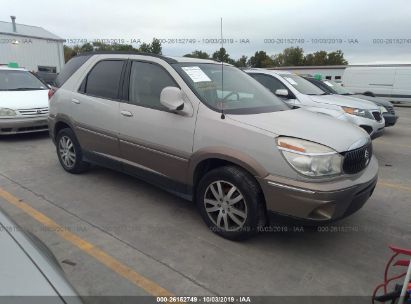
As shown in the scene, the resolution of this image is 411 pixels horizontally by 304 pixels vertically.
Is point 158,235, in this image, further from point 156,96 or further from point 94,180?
point 94,180

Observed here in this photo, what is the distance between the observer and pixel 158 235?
11.7ft

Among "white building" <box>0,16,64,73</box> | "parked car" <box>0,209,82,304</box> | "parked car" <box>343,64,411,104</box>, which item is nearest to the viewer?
"parked car" <box>0,209,82,304</box>

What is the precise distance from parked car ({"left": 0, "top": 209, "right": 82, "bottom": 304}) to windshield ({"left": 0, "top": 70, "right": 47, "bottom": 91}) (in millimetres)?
7545

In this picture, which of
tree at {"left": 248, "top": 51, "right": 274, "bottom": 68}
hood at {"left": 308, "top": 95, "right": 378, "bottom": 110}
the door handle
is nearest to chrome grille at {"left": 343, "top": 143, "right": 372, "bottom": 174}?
the door handle

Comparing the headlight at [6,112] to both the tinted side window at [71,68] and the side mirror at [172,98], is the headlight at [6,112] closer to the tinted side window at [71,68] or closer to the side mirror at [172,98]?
the tinted side window at [71,68]

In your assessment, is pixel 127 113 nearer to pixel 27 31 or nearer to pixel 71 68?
pixel 71 68

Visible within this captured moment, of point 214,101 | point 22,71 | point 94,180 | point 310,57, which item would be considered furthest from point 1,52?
point 310,57

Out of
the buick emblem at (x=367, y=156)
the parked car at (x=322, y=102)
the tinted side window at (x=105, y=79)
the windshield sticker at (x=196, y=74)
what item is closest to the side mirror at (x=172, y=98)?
the windshield sticker at (x=196, y=74)

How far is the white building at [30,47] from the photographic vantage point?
29.5 metres

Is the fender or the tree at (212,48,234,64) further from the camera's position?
the tree at (212,48,234,64)

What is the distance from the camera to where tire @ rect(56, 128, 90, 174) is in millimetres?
5098

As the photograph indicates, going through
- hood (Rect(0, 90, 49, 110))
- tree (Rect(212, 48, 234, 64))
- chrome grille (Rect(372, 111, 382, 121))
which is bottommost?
chrome grille (Rect(372, 111, 382, 121))

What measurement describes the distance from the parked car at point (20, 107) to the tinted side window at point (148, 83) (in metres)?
4.21

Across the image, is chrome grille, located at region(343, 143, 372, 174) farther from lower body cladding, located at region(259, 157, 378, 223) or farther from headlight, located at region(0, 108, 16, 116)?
headlight, located at region(0, 108, 16, 116)
